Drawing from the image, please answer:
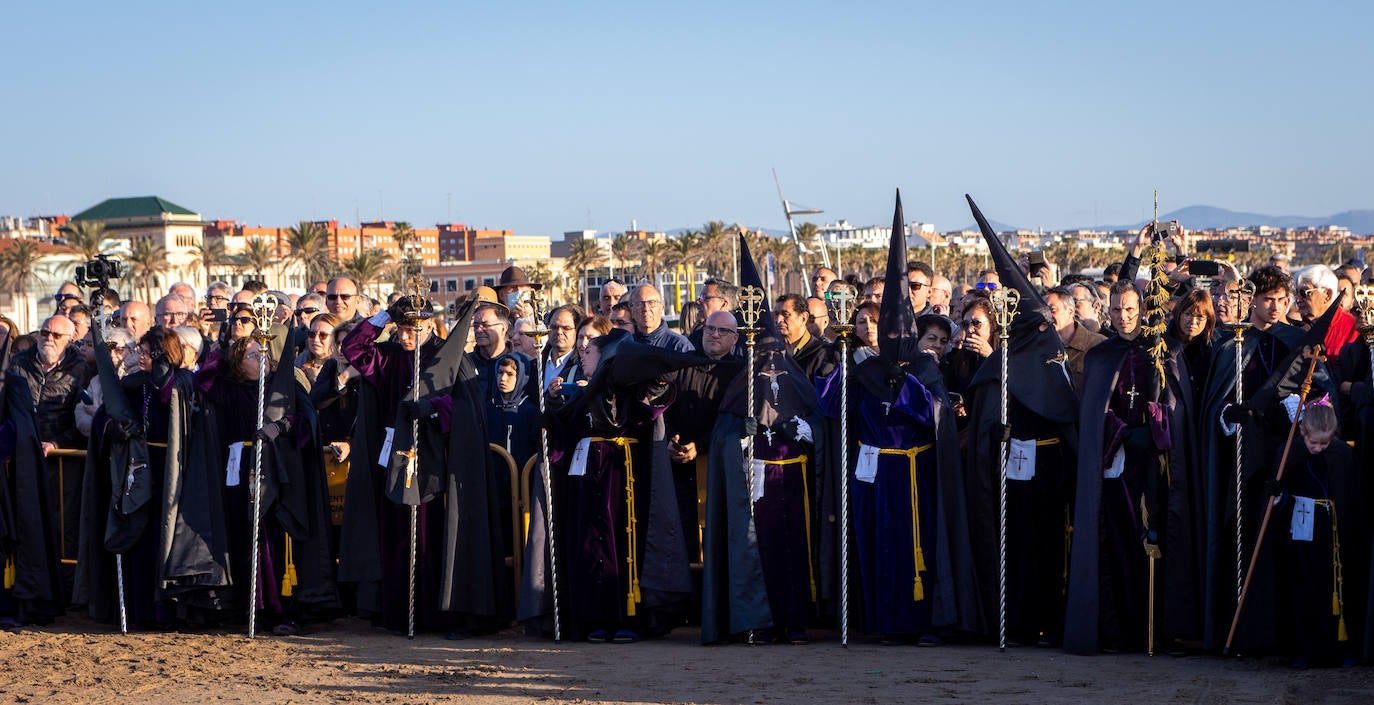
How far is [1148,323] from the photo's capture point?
8672 mm

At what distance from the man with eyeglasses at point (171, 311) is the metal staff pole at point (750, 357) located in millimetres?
4551

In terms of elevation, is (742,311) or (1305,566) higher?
(742,311)

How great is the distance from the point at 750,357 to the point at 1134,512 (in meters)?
2.41

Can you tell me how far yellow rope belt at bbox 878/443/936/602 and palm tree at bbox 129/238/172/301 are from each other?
7679cm

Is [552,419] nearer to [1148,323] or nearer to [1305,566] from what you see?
[1148,323]

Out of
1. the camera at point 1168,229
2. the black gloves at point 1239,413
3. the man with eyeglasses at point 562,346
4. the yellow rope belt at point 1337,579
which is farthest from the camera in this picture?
the camera at point 1168,229

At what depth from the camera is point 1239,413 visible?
26.9ft

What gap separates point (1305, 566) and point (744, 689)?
3.11 m

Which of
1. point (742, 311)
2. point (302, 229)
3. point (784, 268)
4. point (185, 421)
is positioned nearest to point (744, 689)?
point (742, 311)

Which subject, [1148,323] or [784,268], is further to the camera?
[784,268]

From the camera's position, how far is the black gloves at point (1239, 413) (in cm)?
820

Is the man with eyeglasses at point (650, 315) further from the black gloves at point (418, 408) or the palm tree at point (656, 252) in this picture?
the palm tree at point (656, 252)

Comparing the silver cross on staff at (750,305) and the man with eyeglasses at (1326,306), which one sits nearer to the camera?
the man with eyeglasses at (1326,306)

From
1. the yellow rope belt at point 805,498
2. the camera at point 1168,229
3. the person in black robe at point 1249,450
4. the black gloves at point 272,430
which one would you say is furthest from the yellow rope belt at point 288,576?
the camera at point 1168,229
